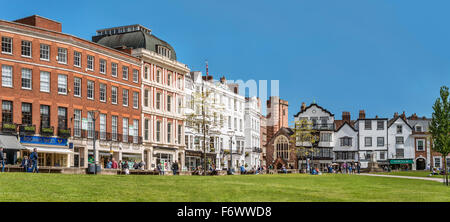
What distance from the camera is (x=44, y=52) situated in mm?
54250

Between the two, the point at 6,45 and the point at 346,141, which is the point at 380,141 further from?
the point at 6,45

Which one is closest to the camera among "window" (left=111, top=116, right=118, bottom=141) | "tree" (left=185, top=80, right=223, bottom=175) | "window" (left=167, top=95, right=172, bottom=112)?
"tree" (left=185, top=80, right=223, bottom=175)

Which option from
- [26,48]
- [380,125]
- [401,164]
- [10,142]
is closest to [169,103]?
[26,48]

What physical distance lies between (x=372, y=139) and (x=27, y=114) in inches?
3084

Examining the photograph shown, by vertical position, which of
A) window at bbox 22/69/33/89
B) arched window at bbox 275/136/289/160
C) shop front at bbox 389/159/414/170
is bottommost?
shop front at bbox 389/159/414/170

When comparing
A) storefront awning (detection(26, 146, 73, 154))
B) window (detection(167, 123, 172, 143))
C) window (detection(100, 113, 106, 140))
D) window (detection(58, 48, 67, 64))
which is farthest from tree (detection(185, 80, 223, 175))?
window (detection(58, 48, 67, 64))

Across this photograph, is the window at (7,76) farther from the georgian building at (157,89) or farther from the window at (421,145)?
the window at (421,145)

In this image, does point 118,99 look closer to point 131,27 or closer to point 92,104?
point 92,104

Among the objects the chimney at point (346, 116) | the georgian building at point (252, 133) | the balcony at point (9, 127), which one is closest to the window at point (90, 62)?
the balcony at point (9, 127)

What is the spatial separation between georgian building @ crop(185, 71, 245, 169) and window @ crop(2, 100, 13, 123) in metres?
28.0

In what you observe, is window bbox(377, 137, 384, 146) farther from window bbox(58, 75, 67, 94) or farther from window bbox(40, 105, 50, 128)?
window bbox(40, 105, 50, 128)

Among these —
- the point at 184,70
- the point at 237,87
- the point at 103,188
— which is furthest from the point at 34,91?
the point at 237,87

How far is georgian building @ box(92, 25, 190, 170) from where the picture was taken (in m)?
68.5
